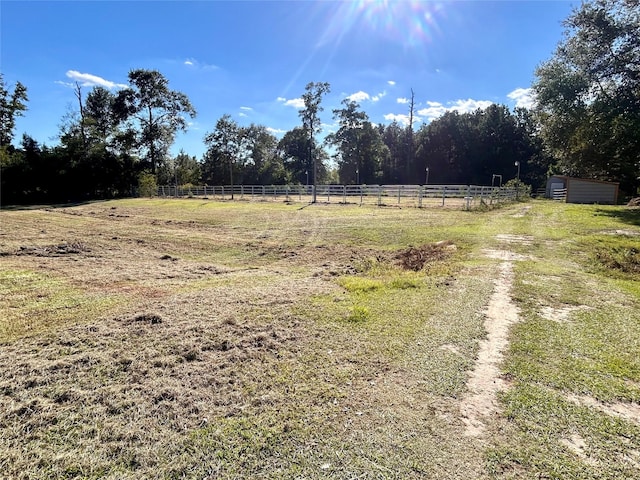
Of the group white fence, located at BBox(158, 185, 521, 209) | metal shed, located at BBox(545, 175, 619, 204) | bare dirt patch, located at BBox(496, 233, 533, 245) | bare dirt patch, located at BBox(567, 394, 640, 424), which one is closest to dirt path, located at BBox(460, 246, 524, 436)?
bare dirt patch, located at BBox(567, 394, 640, 424)

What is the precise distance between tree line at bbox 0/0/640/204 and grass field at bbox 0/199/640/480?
Answer: 57.1 feet

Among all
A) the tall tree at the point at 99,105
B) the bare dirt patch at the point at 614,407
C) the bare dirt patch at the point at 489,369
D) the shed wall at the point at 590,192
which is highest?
the tall tree at the point at 99,105

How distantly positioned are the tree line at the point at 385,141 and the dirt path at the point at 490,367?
18331 millimetres

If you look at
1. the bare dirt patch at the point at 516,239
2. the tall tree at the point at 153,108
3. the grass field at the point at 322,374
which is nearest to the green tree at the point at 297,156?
the tall tree at the point at 153,108

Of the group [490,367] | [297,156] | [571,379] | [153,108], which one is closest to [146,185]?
[153,108]

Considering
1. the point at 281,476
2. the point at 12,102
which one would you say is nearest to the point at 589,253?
the point at 281,476

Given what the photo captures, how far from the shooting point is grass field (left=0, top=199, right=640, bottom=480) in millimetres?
1940

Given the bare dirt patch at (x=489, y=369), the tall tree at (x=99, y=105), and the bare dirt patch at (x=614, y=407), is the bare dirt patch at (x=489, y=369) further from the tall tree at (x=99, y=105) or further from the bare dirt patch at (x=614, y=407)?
the tall tree at (x=99, y=105)

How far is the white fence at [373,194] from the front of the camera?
70.5 feet

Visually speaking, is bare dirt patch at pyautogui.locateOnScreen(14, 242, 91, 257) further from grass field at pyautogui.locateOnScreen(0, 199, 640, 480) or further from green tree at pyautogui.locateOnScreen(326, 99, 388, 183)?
green tree at pyautogui.locateOnScreen(326, 99, 388, 183)

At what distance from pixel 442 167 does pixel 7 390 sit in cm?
6350

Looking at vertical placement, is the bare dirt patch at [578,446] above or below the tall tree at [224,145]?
below

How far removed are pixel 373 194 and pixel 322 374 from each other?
26177mm

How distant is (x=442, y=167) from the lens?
5997cm
